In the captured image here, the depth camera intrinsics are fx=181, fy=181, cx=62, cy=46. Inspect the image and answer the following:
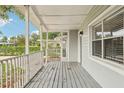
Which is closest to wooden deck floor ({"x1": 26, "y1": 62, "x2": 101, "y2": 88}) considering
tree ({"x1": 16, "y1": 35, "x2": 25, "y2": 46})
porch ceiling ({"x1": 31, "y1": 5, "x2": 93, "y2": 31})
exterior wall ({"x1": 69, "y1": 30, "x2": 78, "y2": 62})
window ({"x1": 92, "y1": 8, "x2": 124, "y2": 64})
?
window ({"x1": 92, "y1": 8, "x2": 124, "y2": 64})

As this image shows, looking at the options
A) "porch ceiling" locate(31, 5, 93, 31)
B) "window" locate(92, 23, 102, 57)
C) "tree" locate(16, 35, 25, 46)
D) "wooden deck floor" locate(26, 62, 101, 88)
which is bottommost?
"wooden deck floor" locate(26, 62, 101, 88)

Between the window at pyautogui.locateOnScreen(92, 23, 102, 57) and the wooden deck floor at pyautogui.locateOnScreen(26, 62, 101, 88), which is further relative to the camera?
the window at pyautogui.locateOnScreen(92, 23, 102, 57)

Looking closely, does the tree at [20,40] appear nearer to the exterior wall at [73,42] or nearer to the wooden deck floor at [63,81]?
the exterior wall at [73,42]

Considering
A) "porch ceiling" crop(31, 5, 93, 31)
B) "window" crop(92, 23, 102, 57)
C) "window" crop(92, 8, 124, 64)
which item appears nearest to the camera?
"window" crop(92, 8, 124, 64)

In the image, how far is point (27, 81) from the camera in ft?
19.3

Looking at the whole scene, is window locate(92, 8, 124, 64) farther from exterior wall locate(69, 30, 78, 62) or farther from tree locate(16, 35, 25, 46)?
tree locate(16, 35, 25, 46)

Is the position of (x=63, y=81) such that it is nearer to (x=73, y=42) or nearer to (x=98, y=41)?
(x=98, y=41)

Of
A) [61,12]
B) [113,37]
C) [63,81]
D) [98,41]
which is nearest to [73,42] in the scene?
[61,12]

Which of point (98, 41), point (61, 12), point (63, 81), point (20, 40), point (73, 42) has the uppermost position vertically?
point (61, 12)

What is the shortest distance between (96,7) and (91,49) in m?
2.03

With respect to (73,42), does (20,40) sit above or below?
above
